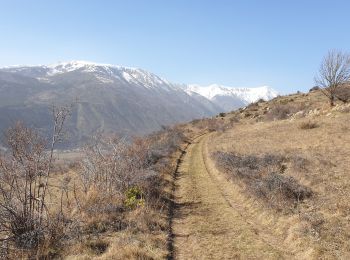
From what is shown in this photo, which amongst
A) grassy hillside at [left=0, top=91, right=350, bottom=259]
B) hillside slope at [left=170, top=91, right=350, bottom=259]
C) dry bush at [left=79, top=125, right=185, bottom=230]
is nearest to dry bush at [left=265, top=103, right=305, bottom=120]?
hillside slope at [left=170, top=91, right=350, bottom=259]

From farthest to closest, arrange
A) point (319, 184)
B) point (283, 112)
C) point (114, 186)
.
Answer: point (283, 112)
point (114, 186)
point (319, 184)

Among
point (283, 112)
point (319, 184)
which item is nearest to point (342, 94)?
point (283, 112)

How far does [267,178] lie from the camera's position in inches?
768

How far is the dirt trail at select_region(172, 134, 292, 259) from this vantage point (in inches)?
510

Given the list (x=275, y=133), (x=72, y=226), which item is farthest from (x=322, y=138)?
(x=72, y=226)

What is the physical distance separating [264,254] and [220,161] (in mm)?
16012

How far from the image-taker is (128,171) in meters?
21.0

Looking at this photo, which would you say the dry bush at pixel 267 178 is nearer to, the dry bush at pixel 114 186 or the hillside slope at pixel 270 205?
the hillside slope at pixel 270 205

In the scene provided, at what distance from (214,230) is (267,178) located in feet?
17.7

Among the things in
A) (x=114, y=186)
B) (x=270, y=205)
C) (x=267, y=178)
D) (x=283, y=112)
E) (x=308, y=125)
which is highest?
(x=283, y=112)

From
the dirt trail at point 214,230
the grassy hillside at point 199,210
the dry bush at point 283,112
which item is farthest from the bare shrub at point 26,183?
the dry bush at point 283,112

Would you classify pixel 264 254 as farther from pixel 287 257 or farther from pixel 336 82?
pixel 336 82

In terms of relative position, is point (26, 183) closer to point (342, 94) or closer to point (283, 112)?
point (283, 112)

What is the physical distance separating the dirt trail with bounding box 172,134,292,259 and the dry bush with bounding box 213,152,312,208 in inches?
49.6
